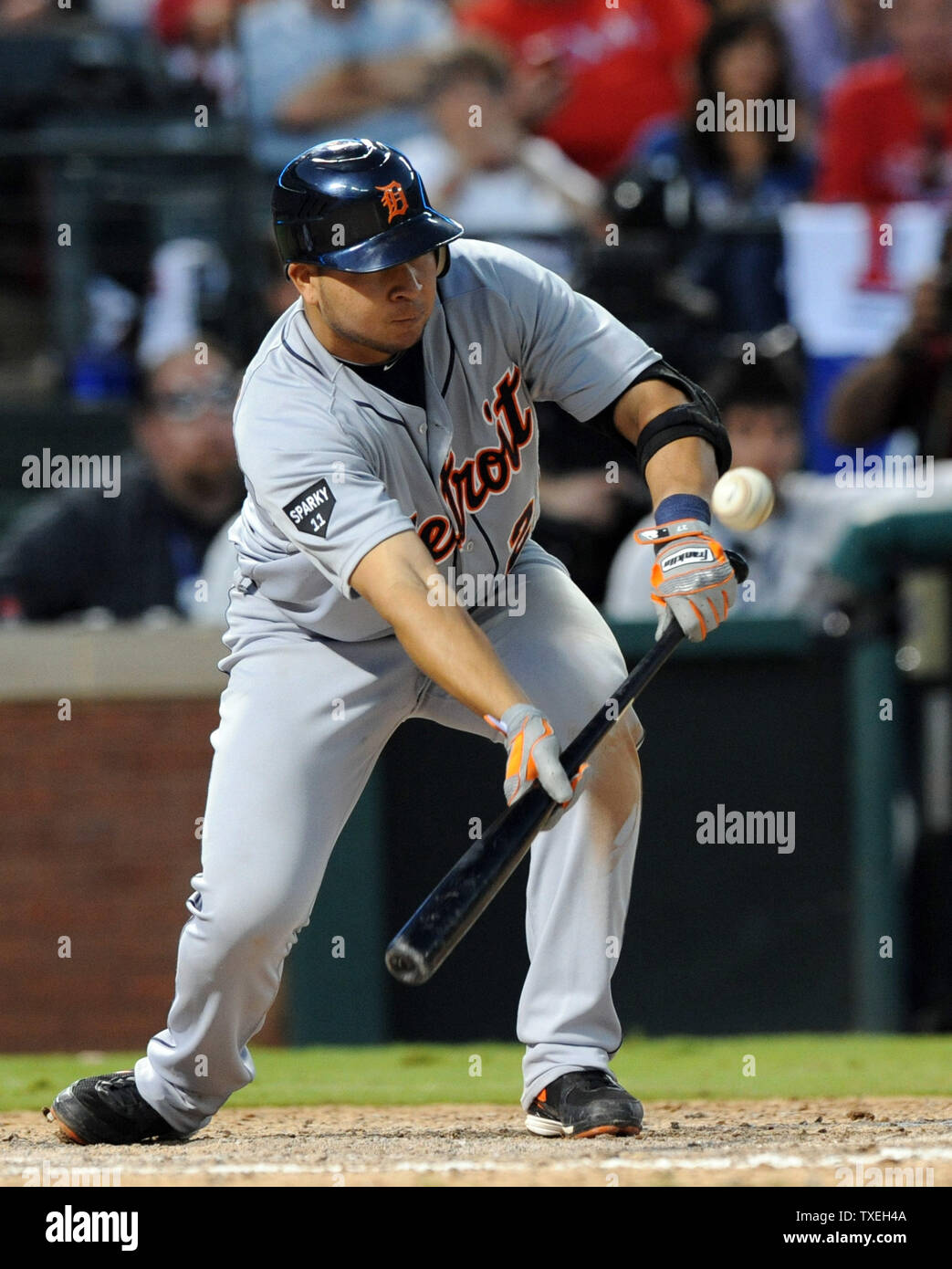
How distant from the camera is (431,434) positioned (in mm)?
3396

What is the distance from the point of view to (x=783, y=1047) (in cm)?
550

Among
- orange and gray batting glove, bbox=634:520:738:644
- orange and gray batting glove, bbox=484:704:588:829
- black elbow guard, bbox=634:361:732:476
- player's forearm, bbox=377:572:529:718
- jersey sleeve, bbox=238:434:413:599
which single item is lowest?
orange and gray batting glove, bbox=484:704:588:829

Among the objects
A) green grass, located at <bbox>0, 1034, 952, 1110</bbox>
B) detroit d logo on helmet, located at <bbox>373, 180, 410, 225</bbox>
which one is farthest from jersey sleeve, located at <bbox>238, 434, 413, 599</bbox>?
green grass, located at <bbox>0, 1034, 952, 1110</bbox>

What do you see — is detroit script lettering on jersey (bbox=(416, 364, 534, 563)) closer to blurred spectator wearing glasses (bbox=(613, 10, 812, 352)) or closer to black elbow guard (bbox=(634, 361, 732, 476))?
black elbow guard (bbox=(634, 361, 732, 476))

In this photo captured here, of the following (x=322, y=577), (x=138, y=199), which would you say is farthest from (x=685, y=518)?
(x=138, y=199)

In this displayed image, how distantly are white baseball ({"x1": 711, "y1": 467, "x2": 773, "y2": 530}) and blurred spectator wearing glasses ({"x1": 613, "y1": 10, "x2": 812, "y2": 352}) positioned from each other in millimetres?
3257

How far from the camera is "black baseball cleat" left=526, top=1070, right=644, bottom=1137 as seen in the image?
3355 millimetres

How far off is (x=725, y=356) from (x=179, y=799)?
8.00 ft

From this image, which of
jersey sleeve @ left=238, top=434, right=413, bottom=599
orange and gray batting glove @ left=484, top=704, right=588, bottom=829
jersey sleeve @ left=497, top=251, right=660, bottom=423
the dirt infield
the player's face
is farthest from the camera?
jersey sleeve @ left=497, top=251, right=660, bottom=423

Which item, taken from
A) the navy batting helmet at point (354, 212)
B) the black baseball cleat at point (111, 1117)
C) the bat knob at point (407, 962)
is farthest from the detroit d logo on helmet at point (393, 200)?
the black baseball cleat at point (111, 1117)

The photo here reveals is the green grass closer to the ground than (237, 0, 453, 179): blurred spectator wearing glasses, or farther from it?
closer to the ground

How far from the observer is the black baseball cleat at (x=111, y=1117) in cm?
359
